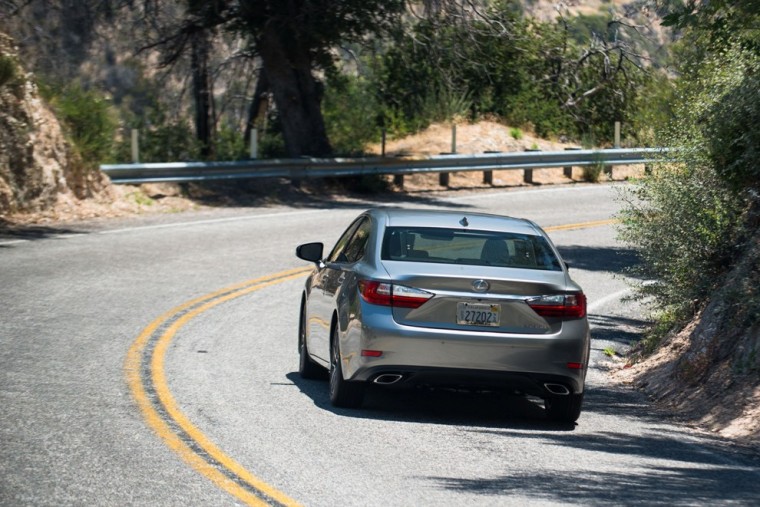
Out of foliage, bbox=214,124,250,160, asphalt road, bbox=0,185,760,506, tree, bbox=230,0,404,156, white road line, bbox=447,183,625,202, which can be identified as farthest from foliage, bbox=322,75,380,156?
asphalt road, bbox=0,185,760,506

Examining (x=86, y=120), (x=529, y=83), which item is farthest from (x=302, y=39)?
(x=529, y=83)

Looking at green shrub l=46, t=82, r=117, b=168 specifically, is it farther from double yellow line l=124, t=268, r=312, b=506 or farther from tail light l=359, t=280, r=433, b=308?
tail light l=359, t=280, r=433, b=308

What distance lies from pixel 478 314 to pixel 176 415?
2.21 meters

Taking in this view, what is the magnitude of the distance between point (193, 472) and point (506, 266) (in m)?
2.94

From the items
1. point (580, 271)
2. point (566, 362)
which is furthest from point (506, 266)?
point (580, 271)

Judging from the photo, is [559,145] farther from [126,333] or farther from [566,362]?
[566,362]

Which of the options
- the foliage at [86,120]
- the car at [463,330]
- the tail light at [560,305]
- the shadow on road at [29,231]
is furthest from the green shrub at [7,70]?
the tail light at [560,305]

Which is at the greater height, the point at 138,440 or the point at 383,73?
the point at 383,73

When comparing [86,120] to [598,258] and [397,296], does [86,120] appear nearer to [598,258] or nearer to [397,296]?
[598,258]

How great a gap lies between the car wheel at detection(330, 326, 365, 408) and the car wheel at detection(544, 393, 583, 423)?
139 cm

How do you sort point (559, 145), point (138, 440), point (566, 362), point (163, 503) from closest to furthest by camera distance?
point (163, 503)
point (138, 440)
point (566, 362)
point (559, 145)

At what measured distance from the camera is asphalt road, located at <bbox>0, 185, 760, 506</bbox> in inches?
266

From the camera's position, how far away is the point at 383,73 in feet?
111

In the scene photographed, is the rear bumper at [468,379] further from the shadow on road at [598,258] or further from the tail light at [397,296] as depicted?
the shadow on road at [598,258]
